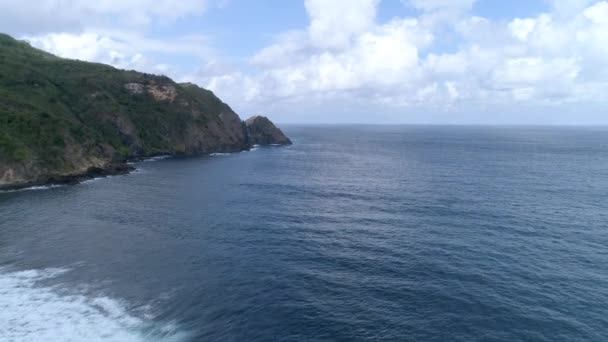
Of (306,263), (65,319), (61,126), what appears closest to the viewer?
(65,319)

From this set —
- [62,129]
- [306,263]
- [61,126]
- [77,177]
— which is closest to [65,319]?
[306,263]

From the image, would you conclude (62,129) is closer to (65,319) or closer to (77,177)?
(77,177)

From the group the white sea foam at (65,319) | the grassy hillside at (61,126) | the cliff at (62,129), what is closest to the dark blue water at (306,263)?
the white sea foam at (65,319)

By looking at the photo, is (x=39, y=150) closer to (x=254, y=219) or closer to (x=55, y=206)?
(x=55, y=206)

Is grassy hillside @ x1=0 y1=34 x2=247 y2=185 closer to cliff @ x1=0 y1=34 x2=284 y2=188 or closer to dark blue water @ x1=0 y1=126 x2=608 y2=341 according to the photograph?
cliff @ x1=0 y1=34 x2=284 y2=188

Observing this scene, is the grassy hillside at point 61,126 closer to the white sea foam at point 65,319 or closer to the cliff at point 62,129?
the cliff at point 62,129

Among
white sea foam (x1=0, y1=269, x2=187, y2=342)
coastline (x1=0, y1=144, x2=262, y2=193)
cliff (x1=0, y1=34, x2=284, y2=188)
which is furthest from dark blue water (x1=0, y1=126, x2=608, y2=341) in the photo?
cliff (x1=0, y1=34, x2=284, y2=188)
